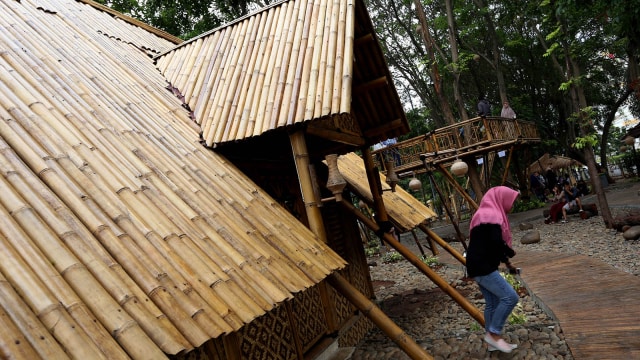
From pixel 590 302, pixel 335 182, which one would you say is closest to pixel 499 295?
pixel 590 302

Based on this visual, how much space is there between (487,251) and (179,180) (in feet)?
10.5

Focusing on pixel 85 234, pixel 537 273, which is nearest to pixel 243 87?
pixel 85 234

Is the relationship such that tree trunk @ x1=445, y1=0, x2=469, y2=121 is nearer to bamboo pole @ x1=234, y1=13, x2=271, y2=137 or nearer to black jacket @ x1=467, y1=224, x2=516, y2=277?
bamboo pole @ x1=234, y1=13, x2=271, y2=137

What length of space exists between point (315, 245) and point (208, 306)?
157 cm

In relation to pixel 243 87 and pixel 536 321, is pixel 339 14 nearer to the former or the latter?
pixel 243 87

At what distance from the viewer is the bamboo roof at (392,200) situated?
7.27m

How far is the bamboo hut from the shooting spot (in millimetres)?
1986

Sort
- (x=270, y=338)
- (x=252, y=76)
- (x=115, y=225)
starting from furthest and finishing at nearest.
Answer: (x=252, y=76) < (x=270, y=338) < (x=115, y=225)

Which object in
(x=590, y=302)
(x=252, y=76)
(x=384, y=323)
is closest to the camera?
(x=384, y=323)

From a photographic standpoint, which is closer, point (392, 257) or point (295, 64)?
point (295, 64)

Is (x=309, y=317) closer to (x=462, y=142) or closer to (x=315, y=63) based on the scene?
(x=315, y=63)

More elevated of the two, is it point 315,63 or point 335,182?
point 315,63

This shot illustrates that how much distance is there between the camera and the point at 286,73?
458 centimetres

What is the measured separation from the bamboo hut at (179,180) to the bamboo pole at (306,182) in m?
0.02
